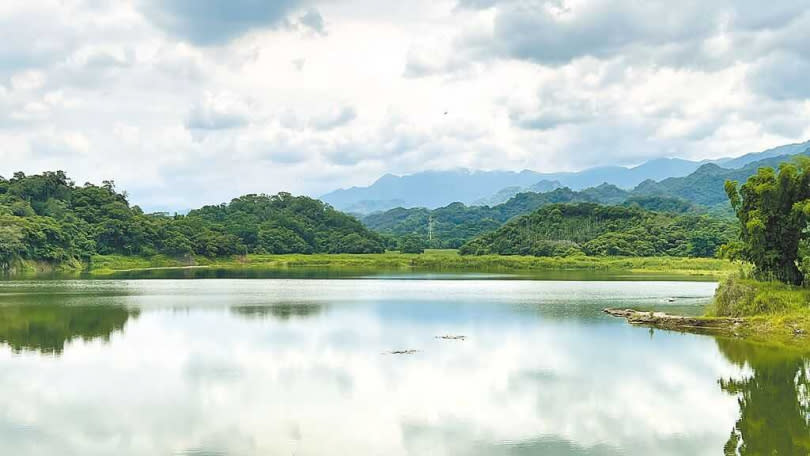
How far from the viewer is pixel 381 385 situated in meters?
18.7

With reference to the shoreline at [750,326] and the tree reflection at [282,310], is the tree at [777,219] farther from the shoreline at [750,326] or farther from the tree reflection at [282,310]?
the tree reflection at [282,310]

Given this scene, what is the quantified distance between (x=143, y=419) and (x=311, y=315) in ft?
60.3

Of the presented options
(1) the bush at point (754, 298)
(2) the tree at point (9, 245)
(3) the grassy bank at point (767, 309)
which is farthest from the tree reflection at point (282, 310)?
(2) the tree at point (9, 245)

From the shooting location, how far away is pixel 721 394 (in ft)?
59.0

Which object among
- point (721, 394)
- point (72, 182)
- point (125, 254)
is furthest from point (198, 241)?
point (721, 394)

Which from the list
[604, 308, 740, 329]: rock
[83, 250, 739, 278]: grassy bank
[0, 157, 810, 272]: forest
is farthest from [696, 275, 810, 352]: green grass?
[83, 250, 739, 278]: grassy bank

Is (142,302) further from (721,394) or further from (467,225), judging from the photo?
(467,225)

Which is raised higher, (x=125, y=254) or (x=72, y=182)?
(x=72, y=182)

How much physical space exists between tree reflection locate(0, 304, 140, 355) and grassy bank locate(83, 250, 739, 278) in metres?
43.3

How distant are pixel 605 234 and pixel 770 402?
88.5 m

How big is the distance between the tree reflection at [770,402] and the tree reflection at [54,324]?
65.2 ft

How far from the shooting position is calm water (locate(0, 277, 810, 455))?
13.9 metres

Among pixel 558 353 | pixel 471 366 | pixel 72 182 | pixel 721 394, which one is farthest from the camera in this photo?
pixel 72 182

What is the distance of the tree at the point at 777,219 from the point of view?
26812 mm
